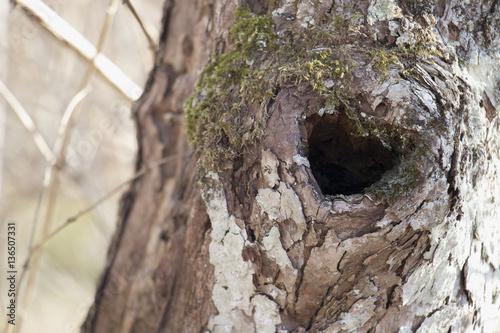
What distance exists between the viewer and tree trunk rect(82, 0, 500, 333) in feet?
3.14

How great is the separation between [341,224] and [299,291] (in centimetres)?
21

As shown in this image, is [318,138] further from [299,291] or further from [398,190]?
[299,291]

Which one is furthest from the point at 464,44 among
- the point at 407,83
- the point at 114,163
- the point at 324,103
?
the point at 114,163

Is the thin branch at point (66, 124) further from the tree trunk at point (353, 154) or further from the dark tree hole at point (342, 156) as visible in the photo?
the dark tree hole at point (342, 156)

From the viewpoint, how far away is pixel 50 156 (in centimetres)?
198

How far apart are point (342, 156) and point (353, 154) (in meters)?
0.04

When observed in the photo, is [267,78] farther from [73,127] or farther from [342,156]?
[73,127]

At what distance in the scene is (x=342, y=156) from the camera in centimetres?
123

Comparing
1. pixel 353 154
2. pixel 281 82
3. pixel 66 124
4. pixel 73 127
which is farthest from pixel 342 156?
pixel 73 127

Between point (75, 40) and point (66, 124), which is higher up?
point (75, 40)

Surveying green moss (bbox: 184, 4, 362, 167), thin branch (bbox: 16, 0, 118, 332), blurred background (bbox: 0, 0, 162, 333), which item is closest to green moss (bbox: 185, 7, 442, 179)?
green moss (bbox: 184, 4, 362, 167)

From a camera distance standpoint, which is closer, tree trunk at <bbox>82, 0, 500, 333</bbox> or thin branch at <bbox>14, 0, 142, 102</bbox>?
tree trunk at <bbox>82, 0, 500, 333</bbox>

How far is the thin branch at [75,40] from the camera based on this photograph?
1527 mm

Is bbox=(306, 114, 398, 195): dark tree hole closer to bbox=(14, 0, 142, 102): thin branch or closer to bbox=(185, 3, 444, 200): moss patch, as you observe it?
bbox=(185, 3, 444, 200): moss patch
